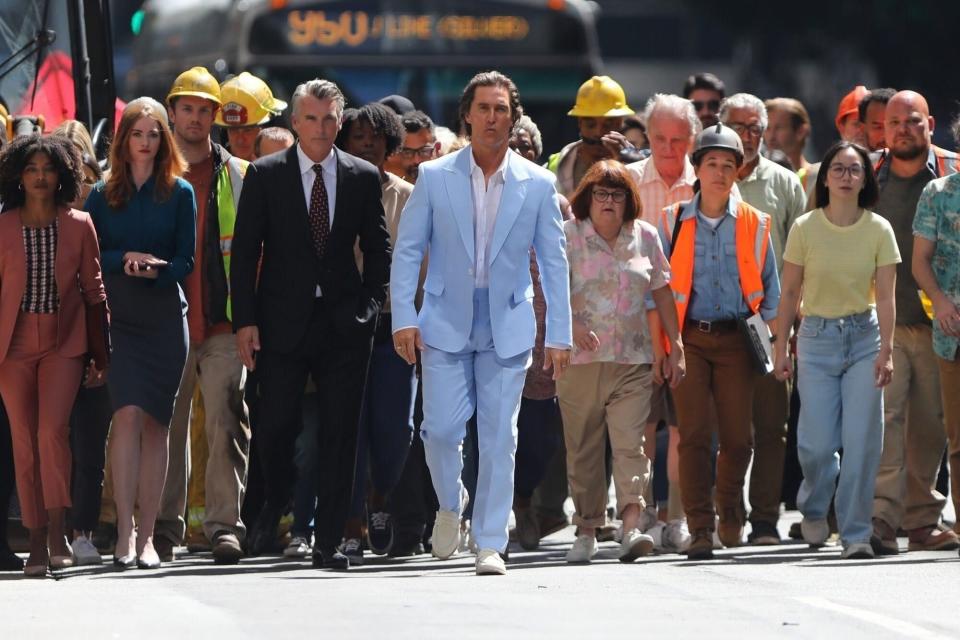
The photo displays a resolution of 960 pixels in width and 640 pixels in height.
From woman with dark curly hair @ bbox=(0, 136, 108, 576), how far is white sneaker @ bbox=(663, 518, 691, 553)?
293 cm

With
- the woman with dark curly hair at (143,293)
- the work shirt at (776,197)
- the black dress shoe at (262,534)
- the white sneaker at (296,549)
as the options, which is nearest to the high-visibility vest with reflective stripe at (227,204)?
the woman with dark curly hair at (143,293)

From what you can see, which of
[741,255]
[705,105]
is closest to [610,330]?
[741,255]

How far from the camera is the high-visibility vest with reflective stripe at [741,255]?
1283 cm

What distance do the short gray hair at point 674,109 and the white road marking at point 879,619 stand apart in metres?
3.62

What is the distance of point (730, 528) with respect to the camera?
13.1 m

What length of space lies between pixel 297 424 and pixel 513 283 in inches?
47.5

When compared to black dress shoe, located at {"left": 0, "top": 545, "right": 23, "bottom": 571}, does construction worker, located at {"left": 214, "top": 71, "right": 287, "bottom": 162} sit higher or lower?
higher

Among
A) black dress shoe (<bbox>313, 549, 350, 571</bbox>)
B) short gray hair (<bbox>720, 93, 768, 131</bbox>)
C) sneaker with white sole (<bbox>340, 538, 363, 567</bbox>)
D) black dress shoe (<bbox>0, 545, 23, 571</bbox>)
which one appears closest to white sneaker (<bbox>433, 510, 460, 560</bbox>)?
black dress shoe (<bbox>313, 549, 350, 571</bbox>)

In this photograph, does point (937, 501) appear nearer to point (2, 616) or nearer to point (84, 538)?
point (84, 538)

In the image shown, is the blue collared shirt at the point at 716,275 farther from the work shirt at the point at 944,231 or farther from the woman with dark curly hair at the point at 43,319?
the woman with dark curly hair at the point at 43,319

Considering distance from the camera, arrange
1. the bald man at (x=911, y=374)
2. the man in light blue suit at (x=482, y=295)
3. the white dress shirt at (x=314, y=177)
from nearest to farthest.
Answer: the man in light blue suit at (x=482, y=295)
the white dress shirt at (x=314, y=177)
the bald man at (x=911, y=374)

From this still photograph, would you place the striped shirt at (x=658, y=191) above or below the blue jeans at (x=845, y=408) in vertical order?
above

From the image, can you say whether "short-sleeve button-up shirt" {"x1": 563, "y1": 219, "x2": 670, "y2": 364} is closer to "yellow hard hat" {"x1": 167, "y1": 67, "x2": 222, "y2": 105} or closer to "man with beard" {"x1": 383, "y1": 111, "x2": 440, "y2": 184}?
"man with beard" {"x1": 383, "y1": 111, "x2": 440, "y2": 184}

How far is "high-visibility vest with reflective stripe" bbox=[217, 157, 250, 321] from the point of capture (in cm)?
1261
